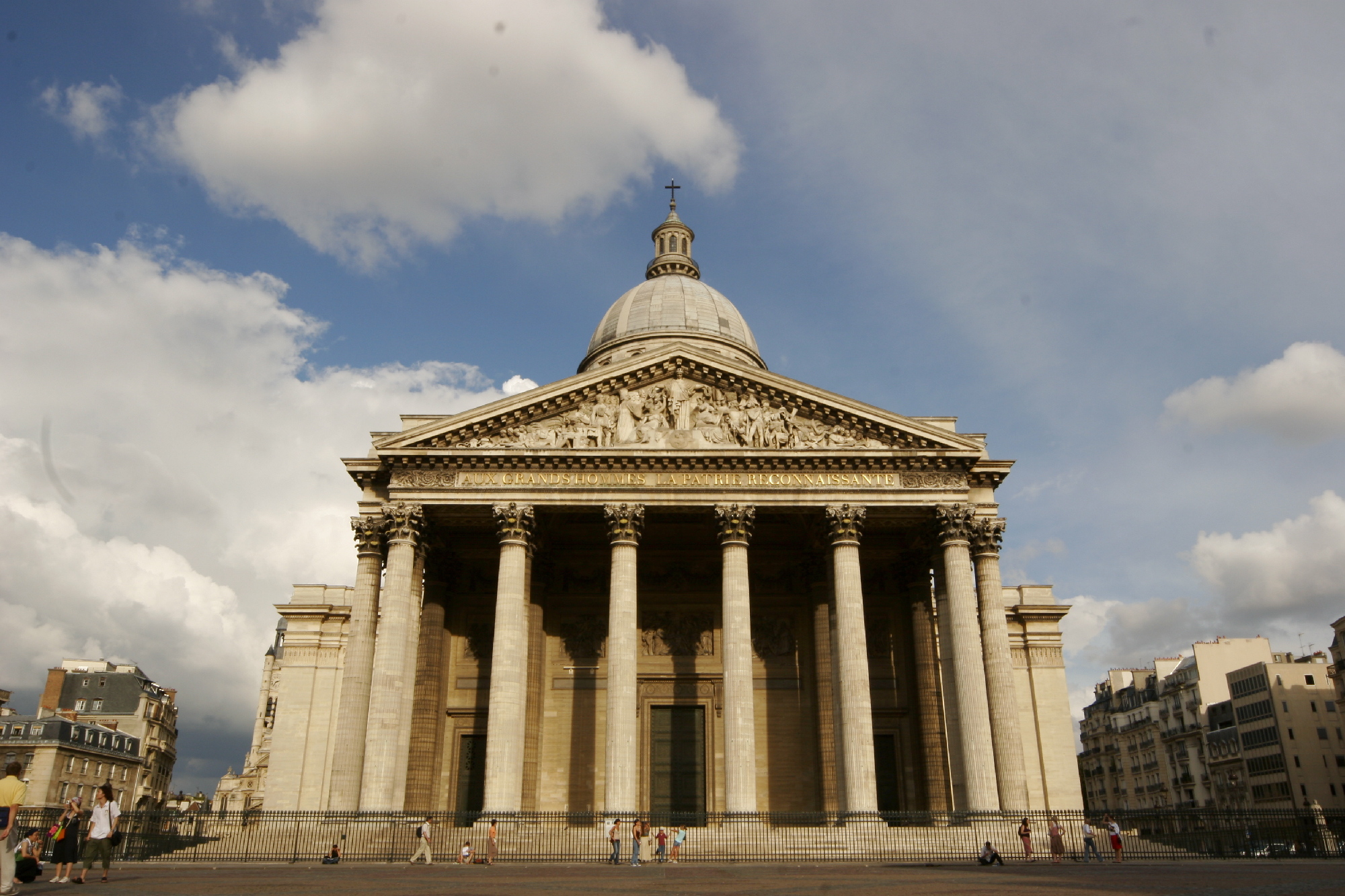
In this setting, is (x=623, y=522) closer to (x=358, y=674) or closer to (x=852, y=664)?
(x=852, y=664)

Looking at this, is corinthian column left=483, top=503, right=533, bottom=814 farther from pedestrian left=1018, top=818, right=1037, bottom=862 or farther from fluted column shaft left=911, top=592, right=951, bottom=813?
pedestrian left=1018, top=818, right=1037, bottom=862

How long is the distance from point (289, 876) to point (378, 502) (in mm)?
13932

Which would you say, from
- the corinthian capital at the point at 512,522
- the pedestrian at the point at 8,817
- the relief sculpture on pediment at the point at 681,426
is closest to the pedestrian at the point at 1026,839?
the relief sculpture on pediment at the point at 681,426

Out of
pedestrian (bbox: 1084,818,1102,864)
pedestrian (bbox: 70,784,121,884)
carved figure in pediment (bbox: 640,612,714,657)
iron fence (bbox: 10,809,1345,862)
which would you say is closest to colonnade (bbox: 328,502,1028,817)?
iron fence (bbox: 10,809,1345,862)

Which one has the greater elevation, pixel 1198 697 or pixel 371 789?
pixel 1198 697

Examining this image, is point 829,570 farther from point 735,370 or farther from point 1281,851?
point 1281,851

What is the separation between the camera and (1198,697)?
6788 cm

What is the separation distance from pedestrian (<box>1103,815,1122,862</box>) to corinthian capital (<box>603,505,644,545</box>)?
14.3 metres

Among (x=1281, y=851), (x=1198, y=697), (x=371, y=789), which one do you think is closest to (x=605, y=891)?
(x=371, y=789)

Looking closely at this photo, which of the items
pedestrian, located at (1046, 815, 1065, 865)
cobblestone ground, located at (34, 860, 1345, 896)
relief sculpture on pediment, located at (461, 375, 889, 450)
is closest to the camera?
cobblestone ground, located at (34, 860, 1345, 896)

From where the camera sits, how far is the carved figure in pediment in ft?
113

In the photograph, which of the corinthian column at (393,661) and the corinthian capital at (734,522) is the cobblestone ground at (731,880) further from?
the corinthian capital at (734,522)

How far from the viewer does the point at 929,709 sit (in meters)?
32.4

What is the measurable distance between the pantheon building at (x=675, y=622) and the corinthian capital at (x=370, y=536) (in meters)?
0.10
